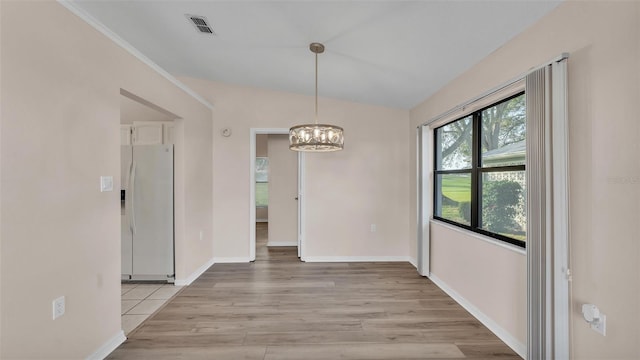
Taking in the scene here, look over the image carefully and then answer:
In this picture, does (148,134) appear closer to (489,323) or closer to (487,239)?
(487,239)

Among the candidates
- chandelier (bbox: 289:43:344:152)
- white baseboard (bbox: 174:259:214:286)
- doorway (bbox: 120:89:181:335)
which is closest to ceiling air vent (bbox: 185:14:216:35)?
doorway (bbox: 120:89:181:335)

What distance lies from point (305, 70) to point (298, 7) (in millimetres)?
1256

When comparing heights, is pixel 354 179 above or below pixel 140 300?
above

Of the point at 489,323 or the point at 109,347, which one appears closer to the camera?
the point at 109,347

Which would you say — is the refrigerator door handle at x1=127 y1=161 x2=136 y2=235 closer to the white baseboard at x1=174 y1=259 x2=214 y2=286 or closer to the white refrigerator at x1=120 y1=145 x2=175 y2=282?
the white refrigerator at x1=120 y1=145 x2=175 y2=282

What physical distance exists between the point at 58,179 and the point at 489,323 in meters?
3.49

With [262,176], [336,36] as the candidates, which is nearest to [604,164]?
[336,36]

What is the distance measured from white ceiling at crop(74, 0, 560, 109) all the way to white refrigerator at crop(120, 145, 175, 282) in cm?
131

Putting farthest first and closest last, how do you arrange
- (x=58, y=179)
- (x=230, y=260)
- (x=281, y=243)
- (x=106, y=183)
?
(x=281, y=243) < (x=230, y=260) < (x=106, y=183) < (x=58, y=179)

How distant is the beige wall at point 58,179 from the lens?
4.74 feet

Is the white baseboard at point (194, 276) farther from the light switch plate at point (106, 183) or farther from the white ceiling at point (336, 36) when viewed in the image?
the white ceiling at point (336, 36)

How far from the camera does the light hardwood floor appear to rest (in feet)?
6.92

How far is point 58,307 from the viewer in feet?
5.58

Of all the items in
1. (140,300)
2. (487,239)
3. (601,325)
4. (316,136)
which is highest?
(316,136)
